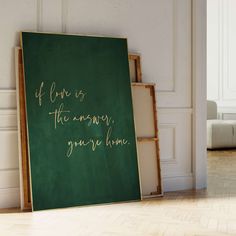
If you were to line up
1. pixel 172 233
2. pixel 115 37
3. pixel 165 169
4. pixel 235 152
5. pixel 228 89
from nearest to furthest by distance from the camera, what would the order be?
1. pixel 172 233
2. pixel 115 37
3. pixel 165 169
4. pixel 235 152
5. pixel 228 89

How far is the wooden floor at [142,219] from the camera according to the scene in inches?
120

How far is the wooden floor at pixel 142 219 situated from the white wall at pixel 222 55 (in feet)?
17.0

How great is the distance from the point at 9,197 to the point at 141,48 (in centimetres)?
183

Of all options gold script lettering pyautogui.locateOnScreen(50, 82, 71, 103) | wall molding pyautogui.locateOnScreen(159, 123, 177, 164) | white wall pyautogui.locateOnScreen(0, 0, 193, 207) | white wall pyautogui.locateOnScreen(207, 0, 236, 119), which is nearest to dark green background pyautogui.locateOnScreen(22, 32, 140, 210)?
gold script lettering pyautogui.locateOnScreen(50, 82, 71, 103)

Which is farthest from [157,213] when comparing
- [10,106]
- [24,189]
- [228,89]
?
[228,89]

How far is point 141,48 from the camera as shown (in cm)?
427

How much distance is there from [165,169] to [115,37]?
137 cm

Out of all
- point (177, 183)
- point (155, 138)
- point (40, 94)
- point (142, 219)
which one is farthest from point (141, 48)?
point (142, 219)

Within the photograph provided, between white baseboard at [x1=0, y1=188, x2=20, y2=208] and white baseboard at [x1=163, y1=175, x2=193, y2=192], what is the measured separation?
1.43 meters

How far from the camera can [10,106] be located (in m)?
3.77

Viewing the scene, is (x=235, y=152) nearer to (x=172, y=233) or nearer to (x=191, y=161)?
(x=191, y=161)

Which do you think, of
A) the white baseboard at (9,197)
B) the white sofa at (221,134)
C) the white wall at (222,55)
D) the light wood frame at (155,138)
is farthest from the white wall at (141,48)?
the white wall at (222,55)

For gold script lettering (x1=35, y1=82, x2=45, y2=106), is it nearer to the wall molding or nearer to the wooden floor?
the wooden floor

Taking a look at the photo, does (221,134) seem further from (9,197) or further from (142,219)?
(9,197)
